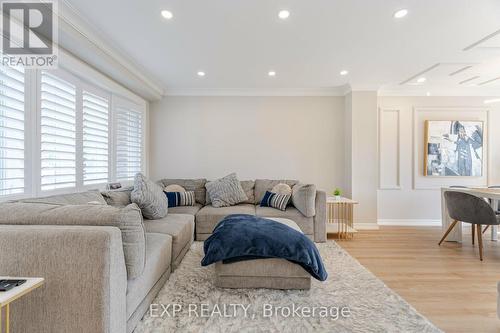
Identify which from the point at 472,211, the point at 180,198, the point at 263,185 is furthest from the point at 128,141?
the point at 472,211

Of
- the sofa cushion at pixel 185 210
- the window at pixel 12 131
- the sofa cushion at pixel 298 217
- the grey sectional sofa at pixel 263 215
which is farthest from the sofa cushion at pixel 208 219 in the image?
the window at pixel 12 131

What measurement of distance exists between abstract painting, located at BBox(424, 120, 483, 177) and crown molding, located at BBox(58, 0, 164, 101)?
17.1ft

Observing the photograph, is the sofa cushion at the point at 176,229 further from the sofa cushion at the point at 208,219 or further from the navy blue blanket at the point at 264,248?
the navy blue blanket at the point at 264,248

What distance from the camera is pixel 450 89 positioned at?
16.2 ft

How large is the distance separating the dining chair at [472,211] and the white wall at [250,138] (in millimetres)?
1736

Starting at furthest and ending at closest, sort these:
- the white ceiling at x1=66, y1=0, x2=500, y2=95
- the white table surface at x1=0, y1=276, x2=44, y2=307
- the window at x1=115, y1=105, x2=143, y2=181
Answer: the window at x1=115, y1=105, x2=143, y2=181 < the white ceiling at x1=66, y1=0, x2=500, y2=95 < the white table surface at x1=0, y1=276, x2=44, y2=307

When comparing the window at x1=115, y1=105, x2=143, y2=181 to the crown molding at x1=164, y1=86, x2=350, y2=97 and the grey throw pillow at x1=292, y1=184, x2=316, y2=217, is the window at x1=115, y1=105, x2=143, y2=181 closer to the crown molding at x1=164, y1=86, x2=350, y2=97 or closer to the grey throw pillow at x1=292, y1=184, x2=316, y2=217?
the crown molding at x1=164, y1=86, x2=350, y2=97

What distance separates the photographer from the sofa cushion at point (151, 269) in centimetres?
169

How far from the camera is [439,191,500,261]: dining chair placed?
131 inches

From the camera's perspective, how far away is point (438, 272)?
9.37 ft

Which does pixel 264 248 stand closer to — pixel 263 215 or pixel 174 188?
pixel 263 215

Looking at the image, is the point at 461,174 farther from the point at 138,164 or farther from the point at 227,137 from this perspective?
the point at 138,164

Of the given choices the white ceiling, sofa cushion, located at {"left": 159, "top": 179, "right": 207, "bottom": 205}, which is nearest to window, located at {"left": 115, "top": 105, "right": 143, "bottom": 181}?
sofa cushion, located at {"left": 159, "top": 179, "right": 207, "bottom": 205}

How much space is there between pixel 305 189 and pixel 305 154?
135 cm
